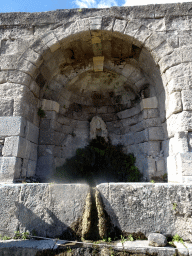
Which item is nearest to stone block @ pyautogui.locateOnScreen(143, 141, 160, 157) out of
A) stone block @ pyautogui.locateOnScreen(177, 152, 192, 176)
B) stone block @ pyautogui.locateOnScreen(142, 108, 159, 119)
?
stone block @ pyautogui.locateOnScreen(142, 108, 159, 119)

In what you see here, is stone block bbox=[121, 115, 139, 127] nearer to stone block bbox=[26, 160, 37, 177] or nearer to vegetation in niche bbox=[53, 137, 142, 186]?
vegetation in niche bbox=[53, 137, 142, 186]

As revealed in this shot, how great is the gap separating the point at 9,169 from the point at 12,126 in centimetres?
90

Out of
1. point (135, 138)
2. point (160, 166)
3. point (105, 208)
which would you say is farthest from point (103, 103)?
point (105, 208)

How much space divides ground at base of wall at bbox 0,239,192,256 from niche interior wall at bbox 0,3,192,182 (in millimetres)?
1449

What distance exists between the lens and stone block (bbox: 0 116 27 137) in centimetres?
381

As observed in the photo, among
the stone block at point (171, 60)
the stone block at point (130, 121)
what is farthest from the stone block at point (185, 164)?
the stone block at point (130, 121)

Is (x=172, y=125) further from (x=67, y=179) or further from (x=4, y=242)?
(x=4, y=242)

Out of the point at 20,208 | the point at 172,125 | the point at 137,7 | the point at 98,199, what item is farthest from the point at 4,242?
the point at 137,7

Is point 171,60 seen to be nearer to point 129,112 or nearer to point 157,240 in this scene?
point 129,112

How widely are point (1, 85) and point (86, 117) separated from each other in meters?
2.55

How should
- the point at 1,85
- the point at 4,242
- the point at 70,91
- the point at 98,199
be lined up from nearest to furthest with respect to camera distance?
1. the point at 4,242
2. the point at 98,199
3. the point at 1,85
4. the point at 70,91

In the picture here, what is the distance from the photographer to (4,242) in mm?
2307

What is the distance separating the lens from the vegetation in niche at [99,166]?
4.82 meters

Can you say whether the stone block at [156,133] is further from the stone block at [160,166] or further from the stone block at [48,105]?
the stone block at [48,105]
